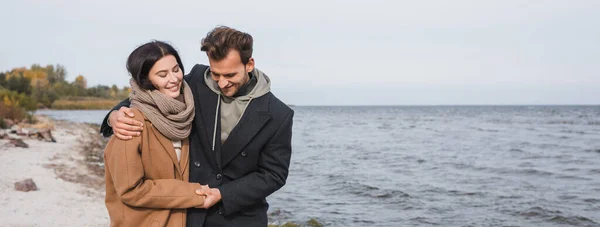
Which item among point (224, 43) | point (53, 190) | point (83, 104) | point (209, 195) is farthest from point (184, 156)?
point (83, 104)

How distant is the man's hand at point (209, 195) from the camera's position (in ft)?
9.59

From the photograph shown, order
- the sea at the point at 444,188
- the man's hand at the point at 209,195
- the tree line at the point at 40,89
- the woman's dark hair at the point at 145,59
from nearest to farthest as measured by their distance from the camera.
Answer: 1. the woman's dark hair at the point at 145,59
2. the man's hand at the point at 209,195
3. the sea at the point at 444,188
4. the tree line at the point at 40,89

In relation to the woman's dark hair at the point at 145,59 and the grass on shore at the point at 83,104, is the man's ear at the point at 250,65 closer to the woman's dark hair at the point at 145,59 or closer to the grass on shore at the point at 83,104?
the woman's dark hair at the point at 145,59

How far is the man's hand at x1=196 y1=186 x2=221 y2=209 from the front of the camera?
2922 millimetres

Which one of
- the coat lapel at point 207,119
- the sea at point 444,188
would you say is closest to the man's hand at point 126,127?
the coat lapel at point 207,119

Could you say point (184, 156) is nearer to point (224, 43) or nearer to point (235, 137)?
point (235, 137)

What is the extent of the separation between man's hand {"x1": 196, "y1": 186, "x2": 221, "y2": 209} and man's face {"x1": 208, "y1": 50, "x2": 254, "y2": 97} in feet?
1.67

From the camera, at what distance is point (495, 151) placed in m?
23.5

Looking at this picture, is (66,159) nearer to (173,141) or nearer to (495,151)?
(173,141)

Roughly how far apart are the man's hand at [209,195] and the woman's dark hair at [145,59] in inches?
22.4

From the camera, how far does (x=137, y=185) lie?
2.77 m

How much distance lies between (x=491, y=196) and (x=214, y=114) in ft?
36.4

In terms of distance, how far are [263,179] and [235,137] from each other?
27 cm

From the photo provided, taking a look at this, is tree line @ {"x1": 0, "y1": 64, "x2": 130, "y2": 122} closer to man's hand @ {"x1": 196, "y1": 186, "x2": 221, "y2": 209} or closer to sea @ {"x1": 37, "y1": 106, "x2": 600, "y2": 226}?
sea @ {"x1": 37, "y1": 106, "x2": 600, "y2": 226}
